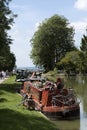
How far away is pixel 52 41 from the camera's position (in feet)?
354

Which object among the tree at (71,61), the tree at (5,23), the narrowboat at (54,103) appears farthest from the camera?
the tree at (71,61)

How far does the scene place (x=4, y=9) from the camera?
4675 centimetres

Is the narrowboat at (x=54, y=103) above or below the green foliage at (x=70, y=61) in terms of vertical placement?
below

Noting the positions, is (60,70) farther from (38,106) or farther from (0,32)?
(38,106)

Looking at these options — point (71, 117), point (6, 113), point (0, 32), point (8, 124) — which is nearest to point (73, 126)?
point (71, 117)

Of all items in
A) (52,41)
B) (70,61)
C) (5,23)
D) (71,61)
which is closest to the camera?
(5,23)

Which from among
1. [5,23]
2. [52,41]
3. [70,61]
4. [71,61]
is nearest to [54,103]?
[5,23]

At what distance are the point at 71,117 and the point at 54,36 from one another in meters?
83.4

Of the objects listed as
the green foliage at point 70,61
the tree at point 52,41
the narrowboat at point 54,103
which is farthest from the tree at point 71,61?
the narrowboat at point 54,103

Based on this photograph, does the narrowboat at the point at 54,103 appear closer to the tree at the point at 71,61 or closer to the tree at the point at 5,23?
the tree at the point at 5,23

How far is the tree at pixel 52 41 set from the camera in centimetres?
10756

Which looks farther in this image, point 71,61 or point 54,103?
point 71,61

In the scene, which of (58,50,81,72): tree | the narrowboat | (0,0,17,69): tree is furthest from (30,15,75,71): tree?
the narrowboat

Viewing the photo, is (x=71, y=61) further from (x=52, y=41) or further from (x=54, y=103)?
(x=54, y=103)
